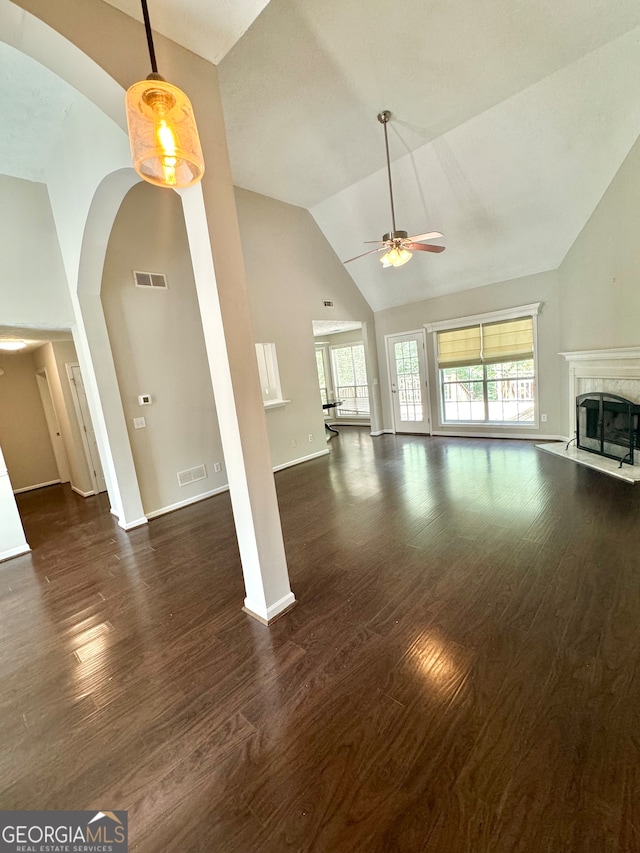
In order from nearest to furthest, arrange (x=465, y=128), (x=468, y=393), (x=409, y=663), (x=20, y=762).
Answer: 1. (x=20, y=762)
2. (x=409, y=663)
3. (x=465, y=128)
4. (x=468, y=393)

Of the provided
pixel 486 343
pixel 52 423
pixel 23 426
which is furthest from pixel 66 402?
pixel 486 343

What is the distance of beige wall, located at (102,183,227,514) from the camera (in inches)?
150

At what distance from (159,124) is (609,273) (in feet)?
17.0

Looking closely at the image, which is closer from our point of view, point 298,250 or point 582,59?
point 582,59

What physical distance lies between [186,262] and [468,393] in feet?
Answer: 17.4

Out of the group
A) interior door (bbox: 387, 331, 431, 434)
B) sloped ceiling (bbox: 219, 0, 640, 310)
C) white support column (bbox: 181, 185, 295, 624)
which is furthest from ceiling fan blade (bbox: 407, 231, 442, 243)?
interior door (bbox: 387, 331, 431, 434)

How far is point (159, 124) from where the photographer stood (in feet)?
3.81

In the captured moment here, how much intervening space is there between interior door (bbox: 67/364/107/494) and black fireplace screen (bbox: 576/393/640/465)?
740cm

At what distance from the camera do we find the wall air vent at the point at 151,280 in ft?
12.9

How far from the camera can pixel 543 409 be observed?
18.4 ft

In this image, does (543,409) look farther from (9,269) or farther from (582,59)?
(9,269)

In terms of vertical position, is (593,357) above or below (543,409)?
above

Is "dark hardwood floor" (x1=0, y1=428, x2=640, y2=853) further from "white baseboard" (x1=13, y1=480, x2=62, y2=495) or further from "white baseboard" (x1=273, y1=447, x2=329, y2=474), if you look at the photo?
"white baseboard" (x1=13, y1=480, x2=62, y2=495)

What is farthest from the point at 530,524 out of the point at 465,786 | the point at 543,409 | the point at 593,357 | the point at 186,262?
the point at 186,262
